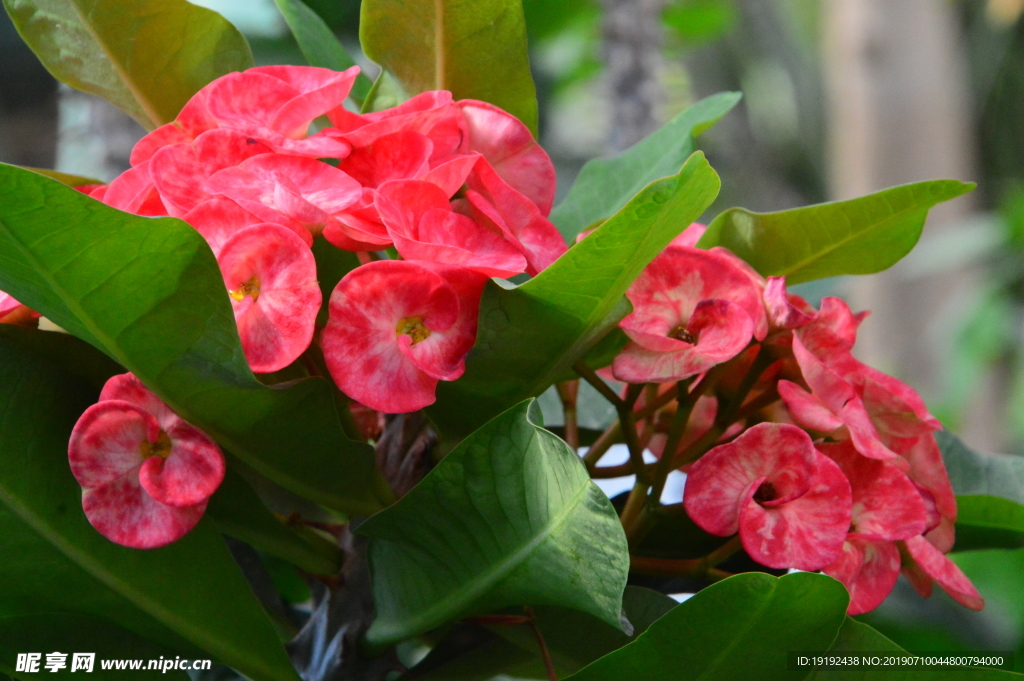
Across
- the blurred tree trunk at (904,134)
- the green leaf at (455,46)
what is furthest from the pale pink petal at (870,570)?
the blurred tree trunk at (904,134)

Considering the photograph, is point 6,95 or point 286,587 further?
point 6,95

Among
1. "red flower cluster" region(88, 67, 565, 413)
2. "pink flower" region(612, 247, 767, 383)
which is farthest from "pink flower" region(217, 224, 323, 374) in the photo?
"pink flower" region(612, 247, 767, 383)

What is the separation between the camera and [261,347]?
0.81 ft

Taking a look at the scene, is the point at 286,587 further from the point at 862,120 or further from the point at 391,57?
the point at 862,120

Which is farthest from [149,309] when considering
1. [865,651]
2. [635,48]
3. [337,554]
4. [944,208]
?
[944,208]

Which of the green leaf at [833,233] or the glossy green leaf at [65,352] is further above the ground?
the green leaf at [833,233]

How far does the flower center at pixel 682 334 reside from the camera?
297 millimetres

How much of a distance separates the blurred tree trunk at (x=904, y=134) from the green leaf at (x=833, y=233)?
2637 millimetres

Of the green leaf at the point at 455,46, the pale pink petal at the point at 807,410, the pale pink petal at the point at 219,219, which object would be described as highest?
the green leaf at the point at 455,46

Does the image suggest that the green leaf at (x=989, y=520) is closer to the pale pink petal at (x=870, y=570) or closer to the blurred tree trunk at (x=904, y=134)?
the pale pink petal at (x=870, y=570)

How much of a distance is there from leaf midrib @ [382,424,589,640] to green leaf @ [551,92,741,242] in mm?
198

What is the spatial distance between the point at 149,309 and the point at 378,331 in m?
0.06

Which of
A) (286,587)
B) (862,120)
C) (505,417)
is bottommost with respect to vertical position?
(862,120)

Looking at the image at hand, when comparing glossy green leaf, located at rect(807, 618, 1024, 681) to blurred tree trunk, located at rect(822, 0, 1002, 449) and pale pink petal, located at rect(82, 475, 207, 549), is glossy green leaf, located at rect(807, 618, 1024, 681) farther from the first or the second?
blurred tree trunk, located at rect(822, 0, 1002, 449)
